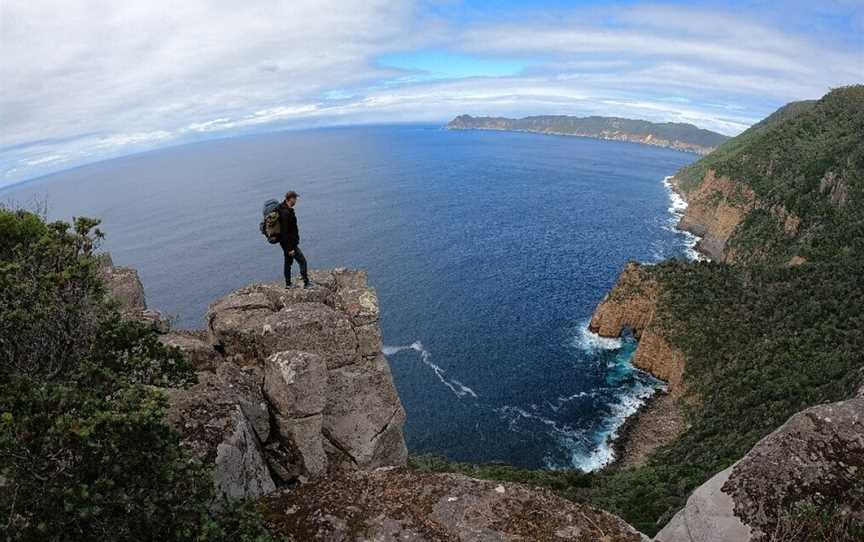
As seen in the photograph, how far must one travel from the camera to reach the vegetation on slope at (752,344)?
48.1 meters

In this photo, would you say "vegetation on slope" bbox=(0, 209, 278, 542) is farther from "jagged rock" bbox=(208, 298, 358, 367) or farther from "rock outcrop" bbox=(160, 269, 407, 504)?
"jagged rock" bbox=(208, 298, 358, 367)

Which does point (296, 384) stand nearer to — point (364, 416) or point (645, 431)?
point (364, 416)

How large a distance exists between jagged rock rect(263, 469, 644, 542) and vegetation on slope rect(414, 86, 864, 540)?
81.6 feet

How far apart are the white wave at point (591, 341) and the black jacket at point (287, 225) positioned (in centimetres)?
7322

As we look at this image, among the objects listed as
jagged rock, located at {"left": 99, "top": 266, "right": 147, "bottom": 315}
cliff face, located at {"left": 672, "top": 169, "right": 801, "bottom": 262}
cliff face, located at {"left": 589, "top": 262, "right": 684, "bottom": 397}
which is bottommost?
cliff face, located at {"left": 589, "top": 262, "right": 684, "bottom": 397}

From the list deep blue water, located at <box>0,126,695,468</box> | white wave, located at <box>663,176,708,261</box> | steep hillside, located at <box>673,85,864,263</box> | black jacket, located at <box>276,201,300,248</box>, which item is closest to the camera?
black jacket, located at <box>276,201,300,248</box>

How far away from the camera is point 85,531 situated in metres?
8.14

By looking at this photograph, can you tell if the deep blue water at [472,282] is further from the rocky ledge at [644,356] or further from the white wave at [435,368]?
the rocky ledge at [644,356]

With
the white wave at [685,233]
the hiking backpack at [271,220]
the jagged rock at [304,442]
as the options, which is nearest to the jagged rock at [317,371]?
the jagged rock at [304,442]

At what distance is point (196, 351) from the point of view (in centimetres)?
1653

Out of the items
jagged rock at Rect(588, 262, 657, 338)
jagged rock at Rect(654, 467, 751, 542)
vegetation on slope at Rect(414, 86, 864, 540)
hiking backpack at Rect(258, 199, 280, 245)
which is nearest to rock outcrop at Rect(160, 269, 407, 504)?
hiking backpack at Rect(258, 199, 280, 245)

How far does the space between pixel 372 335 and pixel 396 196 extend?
6919 inches

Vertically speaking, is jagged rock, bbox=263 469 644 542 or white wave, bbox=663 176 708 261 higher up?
jagged rock, bbox=263 469 644 542

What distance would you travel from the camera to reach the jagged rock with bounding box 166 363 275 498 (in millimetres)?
12398
